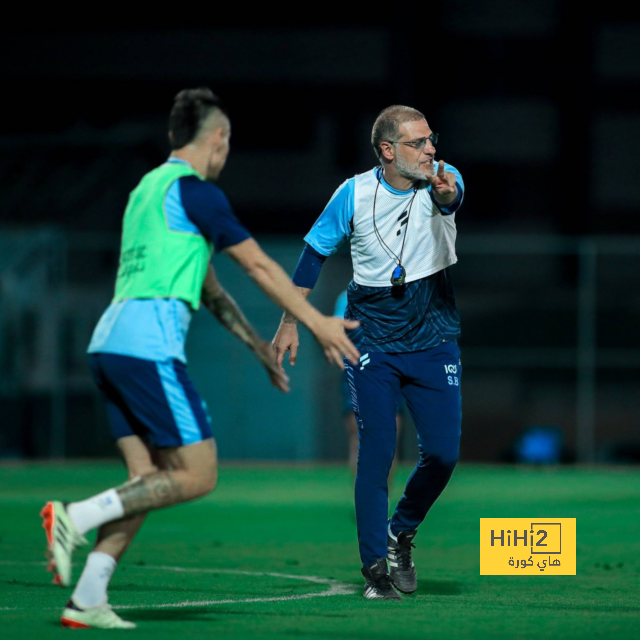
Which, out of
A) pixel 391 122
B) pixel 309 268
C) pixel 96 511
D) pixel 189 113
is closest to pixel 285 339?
pixel 309 268

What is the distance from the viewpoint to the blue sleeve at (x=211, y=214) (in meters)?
5.07

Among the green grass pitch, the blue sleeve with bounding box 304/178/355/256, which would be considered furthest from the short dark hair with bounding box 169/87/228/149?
the green grass pitch

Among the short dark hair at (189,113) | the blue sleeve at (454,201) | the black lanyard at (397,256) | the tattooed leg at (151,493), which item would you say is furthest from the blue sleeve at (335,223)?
the tattooed leg at (151,493)

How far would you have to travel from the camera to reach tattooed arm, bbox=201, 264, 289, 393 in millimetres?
5320

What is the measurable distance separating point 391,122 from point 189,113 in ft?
5.12

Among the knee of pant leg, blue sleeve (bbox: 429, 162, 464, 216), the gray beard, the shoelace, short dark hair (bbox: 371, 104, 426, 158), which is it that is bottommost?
the shoelace

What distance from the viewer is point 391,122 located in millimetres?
6520

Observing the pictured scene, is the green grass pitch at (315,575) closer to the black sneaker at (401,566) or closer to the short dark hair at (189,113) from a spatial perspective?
the black sneaker at (401,566)

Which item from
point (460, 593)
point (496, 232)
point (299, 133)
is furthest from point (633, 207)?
point (460, 593)

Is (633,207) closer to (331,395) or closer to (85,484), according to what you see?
(331,395)

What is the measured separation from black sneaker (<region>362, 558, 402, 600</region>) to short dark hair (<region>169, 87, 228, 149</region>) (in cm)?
225

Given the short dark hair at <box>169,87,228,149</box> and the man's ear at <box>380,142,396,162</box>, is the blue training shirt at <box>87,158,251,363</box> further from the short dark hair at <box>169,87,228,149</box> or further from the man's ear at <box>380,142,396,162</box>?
the man's ear at <box>380,142,396,162</box>

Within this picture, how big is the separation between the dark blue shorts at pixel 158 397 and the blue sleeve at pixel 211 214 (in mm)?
510

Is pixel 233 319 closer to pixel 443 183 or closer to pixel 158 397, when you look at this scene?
pixel 158 397
